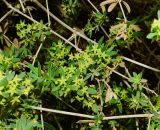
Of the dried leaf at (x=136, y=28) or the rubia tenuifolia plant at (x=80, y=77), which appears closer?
the rubia tenuifolia plant at (x=80, y=77)

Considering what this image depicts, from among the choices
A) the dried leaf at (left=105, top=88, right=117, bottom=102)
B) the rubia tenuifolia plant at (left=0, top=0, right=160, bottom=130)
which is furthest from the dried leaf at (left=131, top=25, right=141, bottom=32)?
the dried leaf at (left=105, top=88, right=117, bottom=102)

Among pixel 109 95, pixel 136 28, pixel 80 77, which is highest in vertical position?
pixel 136 28

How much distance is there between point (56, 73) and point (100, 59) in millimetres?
234

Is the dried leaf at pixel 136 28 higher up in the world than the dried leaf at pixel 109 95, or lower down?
higher up

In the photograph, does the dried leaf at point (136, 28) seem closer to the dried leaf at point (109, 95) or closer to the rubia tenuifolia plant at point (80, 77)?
the rubia tenuifolia plant at point (80, 77)

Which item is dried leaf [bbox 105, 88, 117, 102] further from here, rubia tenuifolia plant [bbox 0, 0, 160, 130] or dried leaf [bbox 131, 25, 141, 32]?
dried leaf [bbox 131, 25, 141, 32]

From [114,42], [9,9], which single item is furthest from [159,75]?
[9,9]

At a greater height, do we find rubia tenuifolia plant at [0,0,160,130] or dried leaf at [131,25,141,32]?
dried leaf at [131,25,141,32]

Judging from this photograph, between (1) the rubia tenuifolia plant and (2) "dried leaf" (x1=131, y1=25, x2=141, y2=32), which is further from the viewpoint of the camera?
(2) "dried leaf" (x1=131, y1=25, x2=141, y2=32)

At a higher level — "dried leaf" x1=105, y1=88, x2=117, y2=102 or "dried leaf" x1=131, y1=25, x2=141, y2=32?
"dried leaf" x1=131, y1=25, x2=141, y2=32

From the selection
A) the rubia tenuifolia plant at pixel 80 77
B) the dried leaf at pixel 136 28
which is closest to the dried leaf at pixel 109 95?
the rubia tenuifolia plant at pixel 80 77

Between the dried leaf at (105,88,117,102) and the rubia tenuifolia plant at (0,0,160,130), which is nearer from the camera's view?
the rubia tenuifolia plant at (0,0,160,130)

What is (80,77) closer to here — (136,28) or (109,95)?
(109,95)

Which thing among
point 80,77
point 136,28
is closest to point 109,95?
point 80,77
